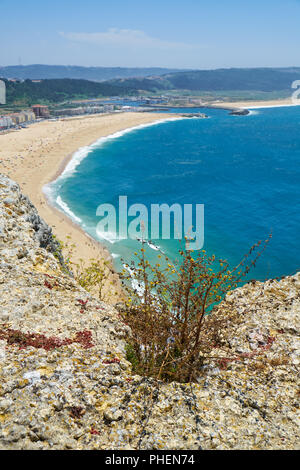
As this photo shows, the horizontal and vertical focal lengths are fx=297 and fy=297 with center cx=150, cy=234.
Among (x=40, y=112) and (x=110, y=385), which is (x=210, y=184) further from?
(x=40, y=112)

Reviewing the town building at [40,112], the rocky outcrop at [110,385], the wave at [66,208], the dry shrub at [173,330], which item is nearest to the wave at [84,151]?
the wave at [66,208]

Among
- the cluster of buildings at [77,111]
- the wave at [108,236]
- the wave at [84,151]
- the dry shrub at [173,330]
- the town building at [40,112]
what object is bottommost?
the wave at [108,236]

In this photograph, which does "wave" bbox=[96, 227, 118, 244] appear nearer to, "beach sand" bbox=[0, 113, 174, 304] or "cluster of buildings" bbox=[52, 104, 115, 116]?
"beach sand" bbox=[0, 113, 174, 304]

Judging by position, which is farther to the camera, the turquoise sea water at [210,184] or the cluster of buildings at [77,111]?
the cluster of buildings at [77,111]

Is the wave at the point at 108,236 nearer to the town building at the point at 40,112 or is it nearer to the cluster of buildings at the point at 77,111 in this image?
the town building at the point at 40,112

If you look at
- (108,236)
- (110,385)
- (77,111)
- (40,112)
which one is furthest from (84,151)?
(77,111)

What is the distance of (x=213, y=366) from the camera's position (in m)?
8.44

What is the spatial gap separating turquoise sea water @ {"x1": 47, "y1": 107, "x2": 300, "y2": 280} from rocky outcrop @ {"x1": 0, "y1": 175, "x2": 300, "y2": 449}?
7.76 m

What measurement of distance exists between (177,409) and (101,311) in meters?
4.44

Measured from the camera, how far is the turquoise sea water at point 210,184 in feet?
108

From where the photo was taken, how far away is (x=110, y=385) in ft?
23.4

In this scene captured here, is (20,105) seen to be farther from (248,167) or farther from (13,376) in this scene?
(13,376)

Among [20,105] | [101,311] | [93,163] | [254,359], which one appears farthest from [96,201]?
[20,105]

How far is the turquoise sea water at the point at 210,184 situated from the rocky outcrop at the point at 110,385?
25.5ft
